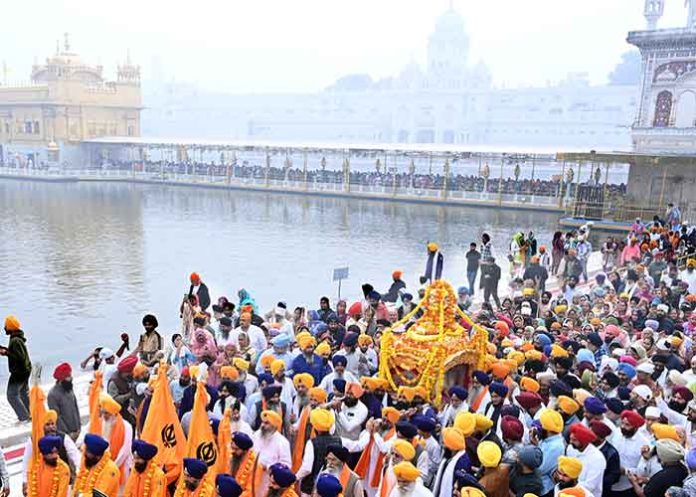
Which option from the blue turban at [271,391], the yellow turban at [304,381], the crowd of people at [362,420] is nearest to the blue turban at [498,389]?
the crowd of people at [362,420]

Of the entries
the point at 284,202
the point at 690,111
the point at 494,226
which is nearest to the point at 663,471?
the point at 494,226

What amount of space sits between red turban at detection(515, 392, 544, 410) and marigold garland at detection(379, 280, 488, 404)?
91cm

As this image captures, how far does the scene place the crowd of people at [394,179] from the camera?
2956 cm

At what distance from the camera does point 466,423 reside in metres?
4.26

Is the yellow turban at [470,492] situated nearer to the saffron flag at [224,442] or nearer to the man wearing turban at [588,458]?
the man wearing turban at [588,458]

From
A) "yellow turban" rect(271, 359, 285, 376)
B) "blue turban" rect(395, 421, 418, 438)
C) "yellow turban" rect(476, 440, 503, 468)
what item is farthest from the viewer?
"yellow turban" rect(271, 359, 285, 376)

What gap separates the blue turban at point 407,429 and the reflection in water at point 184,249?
6.63 meters

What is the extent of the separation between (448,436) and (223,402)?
1.90m

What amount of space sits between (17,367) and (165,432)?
237cm

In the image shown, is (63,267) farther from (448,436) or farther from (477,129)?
(477,129)

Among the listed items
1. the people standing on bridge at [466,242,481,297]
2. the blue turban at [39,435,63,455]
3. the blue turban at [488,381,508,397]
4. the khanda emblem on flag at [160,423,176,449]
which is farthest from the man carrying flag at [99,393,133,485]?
the people standing on bridge at [466,242,481,297]

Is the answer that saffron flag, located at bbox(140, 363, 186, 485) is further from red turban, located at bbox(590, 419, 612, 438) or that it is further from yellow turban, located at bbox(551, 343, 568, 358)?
yellow turban, located at bbox(551, 343, 568, 358)

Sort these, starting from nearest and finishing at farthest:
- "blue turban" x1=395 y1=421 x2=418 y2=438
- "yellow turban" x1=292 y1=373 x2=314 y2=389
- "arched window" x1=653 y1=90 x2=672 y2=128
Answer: "blue turban" x1=395 y1=421 x2=418 y2=438 < "yellow turban" x1=292 y1=373 x2=314 y2=389 < "arched window" x1=653 y1=90 x2=672 y2=128

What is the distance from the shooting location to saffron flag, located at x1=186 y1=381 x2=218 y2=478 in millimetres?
4504
